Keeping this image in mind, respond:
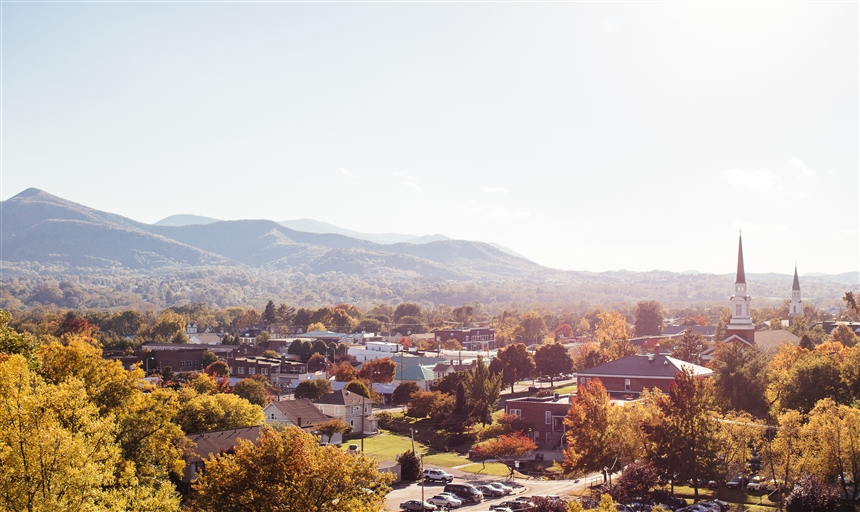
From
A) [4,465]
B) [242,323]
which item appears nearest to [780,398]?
[4,465]

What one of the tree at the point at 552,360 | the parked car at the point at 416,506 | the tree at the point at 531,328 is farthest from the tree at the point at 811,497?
the tree at the point at 531,328

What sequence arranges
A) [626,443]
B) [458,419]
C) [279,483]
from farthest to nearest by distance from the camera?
[458,419], [626,443], [279,483]

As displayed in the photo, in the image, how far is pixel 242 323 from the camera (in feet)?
628

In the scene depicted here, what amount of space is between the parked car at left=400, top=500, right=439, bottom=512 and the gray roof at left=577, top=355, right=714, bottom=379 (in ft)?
106

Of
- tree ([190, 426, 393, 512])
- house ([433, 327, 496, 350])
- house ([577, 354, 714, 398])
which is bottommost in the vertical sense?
house ([433, 327, 496, 350])

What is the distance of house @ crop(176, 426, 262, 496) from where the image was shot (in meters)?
41.2

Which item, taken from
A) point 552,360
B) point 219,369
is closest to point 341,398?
point 219,369

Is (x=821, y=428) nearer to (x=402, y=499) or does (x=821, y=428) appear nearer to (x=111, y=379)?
(x=402, y=499)

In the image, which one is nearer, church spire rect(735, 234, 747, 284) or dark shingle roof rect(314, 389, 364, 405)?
dark shingle roof rect(314, 389, 364, 405)

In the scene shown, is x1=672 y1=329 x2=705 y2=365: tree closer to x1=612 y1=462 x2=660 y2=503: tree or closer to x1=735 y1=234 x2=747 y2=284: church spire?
x1=735 y1=234 x2=747 y2=284: church spire

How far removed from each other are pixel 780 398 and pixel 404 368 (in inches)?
1932

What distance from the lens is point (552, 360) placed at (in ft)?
295

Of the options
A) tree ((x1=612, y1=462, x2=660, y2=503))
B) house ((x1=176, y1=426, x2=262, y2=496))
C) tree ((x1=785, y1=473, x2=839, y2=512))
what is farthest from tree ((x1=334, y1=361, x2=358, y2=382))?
tree ((x1=785, y1=473, x2=839, y2=512))

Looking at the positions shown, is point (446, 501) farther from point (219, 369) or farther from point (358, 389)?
point (219, 369)
